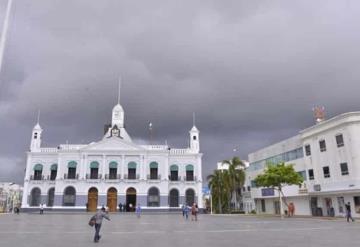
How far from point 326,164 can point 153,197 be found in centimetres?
3124

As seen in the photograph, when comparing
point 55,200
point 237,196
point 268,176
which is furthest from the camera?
point 237,196

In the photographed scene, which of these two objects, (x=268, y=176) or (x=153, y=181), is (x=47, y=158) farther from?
(x=268, y=176)

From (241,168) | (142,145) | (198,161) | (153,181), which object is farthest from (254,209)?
(142,145)

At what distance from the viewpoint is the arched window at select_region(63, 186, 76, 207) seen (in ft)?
195

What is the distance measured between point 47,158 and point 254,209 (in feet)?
126

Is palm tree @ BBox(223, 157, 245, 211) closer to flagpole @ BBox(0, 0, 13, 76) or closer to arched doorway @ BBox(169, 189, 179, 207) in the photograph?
arched doorway @ BBox(169, 189, 179, 207)

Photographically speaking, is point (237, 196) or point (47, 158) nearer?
point (47, 158)

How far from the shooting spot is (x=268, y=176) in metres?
38.8

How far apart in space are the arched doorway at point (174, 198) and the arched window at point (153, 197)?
2613mm

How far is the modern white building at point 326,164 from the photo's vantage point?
118 feet

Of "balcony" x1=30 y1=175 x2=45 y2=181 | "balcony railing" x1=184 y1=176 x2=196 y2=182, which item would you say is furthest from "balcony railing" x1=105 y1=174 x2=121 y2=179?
"balcony railing" x1=184 y1=176 x2=196 y2=182

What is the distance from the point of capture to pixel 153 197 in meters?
61.1

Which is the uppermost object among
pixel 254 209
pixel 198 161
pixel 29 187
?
pixel 198 161

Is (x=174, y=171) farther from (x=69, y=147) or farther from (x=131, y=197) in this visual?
(x=69, y=147)
